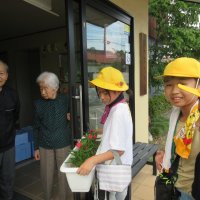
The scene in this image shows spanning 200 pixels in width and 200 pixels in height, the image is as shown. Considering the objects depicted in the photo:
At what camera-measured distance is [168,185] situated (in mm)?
1523

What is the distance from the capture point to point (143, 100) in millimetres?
4688

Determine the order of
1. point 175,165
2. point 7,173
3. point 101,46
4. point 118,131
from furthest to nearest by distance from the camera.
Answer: point 101,46
point 7,173
point 118,131
point 175,165

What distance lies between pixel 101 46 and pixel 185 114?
191 centimetres

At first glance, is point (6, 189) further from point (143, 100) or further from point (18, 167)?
point (143, 100)

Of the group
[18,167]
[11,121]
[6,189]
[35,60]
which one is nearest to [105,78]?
[11,121]

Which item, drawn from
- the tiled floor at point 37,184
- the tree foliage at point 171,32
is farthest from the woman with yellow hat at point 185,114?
the tree foliage at point 171,32

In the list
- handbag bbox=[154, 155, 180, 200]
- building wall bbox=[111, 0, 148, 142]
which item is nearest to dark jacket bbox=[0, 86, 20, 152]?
handbag bbox=[154, 155, 180, 200]

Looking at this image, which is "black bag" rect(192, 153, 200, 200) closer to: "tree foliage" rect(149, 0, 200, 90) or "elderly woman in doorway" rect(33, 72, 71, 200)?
"elderly woman in doorway" rect(33, 72, 71, 200)

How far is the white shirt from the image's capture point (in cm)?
173

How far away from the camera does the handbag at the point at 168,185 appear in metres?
1.47

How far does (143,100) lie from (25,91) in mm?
3044

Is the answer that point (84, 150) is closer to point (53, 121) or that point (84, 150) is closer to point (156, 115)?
point (53, 121)

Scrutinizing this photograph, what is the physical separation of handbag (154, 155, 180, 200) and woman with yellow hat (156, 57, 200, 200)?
0.02m

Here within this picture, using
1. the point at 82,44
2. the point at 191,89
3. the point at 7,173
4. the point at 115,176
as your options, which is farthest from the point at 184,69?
the point at 7,173
